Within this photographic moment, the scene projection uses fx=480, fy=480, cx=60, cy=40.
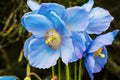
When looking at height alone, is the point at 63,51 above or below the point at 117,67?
above

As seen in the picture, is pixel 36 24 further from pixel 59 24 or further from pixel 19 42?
pixel 19 42

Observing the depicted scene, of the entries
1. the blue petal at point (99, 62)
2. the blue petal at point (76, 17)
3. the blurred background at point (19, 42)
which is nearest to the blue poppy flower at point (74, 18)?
the blue petal at point (76, 17)

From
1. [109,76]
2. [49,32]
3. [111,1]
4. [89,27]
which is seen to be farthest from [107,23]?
[109,76]

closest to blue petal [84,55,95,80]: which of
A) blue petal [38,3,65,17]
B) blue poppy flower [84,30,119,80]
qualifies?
blue poppy flower [84,30,119,80]

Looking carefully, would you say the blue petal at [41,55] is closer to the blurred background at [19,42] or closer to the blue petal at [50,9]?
the blue petal at [50,9]

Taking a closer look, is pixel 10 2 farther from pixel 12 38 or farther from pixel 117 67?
pixel 117 67

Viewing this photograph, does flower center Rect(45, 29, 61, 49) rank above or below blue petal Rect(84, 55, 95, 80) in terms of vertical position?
above

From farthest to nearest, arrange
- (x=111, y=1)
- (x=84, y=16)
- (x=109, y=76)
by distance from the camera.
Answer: (x=109, y=76), (x=111, y=1), (x=84, y=16)

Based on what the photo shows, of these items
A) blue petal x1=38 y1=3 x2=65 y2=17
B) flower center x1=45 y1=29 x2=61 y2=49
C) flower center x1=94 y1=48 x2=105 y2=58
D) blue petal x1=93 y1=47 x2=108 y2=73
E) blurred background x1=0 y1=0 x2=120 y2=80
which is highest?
blue petal x1=38 y1=3 x2=65 y2=17

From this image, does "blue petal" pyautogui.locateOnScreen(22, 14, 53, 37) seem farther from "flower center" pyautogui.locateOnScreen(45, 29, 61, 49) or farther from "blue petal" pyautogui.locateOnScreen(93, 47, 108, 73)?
"blue petal" pyautogui.locateOnScreen(93, 47, 108, 73)
